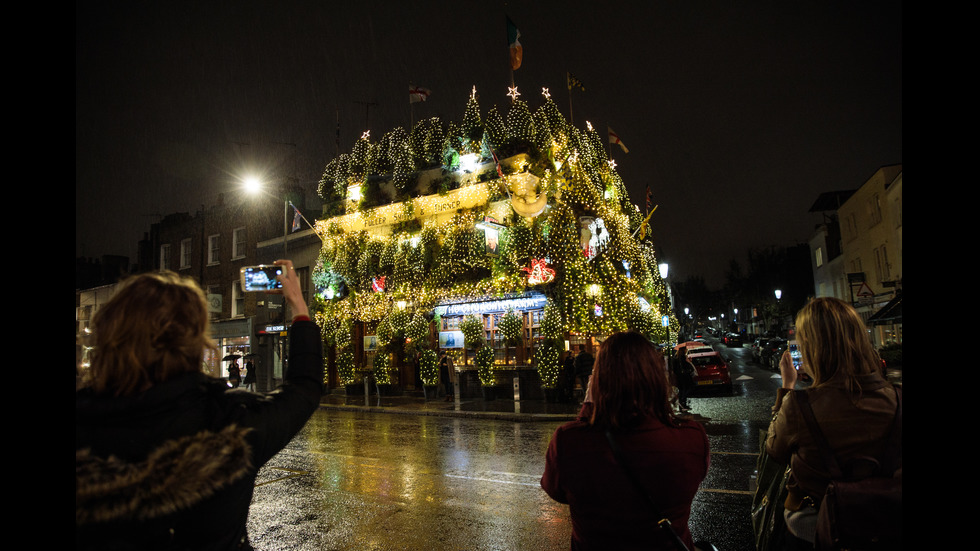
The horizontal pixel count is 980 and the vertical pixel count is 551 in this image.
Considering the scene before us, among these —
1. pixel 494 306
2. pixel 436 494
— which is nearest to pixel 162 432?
pixel 436 494

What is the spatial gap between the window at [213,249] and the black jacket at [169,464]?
3431cm

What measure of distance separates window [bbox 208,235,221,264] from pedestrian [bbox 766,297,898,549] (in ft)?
115

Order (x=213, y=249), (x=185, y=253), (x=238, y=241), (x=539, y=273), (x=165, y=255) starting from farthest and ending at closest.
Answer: (x=165, y=255)
(x=185, y=253)
(x=213, y=249)
(x=238, y=241)
(x=539, y=273)

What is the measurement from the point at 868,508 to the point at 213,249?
35778 millimetres

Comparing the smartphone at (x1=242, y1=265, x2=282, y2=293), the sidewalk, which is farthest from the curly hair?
the sidewalk

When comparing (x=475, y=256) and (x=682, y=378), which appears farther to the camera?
(x=475, y=256)

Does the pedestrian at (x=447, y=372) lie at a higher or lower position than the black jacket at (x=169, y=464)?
lower

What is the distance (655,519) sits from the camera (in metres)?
2.28

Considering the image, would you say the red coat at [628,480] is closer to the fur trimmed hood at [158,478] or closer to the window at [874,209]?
the fur trimmed hood at [158,478]

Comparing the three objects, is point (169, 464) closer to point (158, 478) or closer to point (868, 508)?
point (158, 478)

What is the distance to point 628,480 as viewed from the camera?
7.46ft

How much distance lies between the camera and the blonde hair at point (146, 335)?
5.89 feet

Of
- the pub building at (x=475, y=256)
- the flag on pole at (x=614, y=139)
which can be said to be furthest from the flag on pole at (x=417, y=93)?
the flag on pole at (x=614, y=139)

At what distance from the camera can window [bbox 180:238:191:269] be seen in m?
33.9
